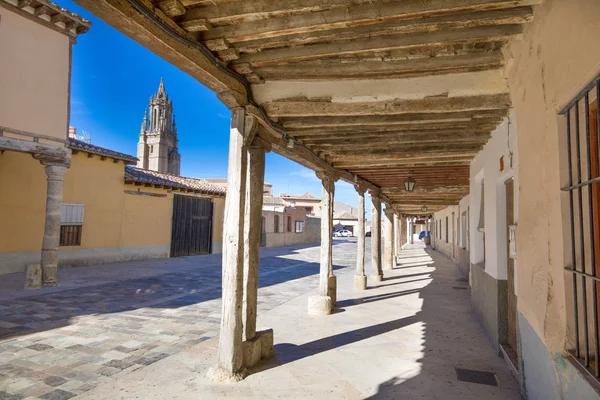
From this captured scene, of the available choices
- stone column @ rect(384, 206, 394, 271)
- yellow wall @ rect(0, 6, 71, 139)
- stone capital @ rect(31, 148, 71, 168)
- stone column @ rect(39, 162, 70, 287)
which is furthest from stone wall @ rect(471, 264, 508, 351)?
yellow wall @ rect(0, 6, 71, 139)

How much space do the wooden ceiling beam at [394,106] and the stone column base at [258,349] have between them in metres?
2.80

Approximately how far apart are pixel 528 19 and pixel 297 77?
2.11 meters

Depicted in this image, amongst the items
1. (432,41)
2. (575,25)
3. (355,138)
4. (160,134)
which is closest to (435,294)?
(355,138)

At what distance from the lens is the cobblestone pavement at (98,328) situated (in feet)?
13.7

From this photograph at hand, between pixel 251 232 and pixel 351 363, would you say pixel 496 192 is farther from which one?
pixel 251 232

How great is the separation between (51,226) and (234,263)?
26.9ft

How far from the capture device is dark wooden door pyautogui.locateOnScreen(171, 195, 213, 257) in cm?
1864

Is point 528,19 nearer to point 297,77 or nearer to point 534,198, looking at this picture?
point 534,198

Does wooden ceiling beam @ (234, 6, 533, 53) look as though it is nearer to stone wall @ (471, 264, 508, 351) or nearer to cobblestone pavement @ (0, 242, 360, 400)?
stone wall @ (471, 264, 508, 351)

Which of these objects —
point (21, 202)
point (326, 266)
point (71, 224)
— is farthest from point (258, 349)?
point (71, 224)

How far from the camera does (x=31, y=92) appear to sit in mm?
10156

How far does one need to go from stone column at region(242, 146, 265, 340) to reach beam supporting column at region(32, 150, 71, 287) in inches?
310

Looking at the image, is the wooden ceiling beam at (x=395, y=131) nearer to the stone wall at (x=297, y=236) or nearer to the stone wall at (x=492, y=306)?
the stone wall at (x=492, y=306)

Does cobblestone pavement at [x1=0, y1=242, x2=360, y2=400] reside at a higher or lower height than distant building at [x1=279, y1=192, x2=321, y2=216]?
lower
